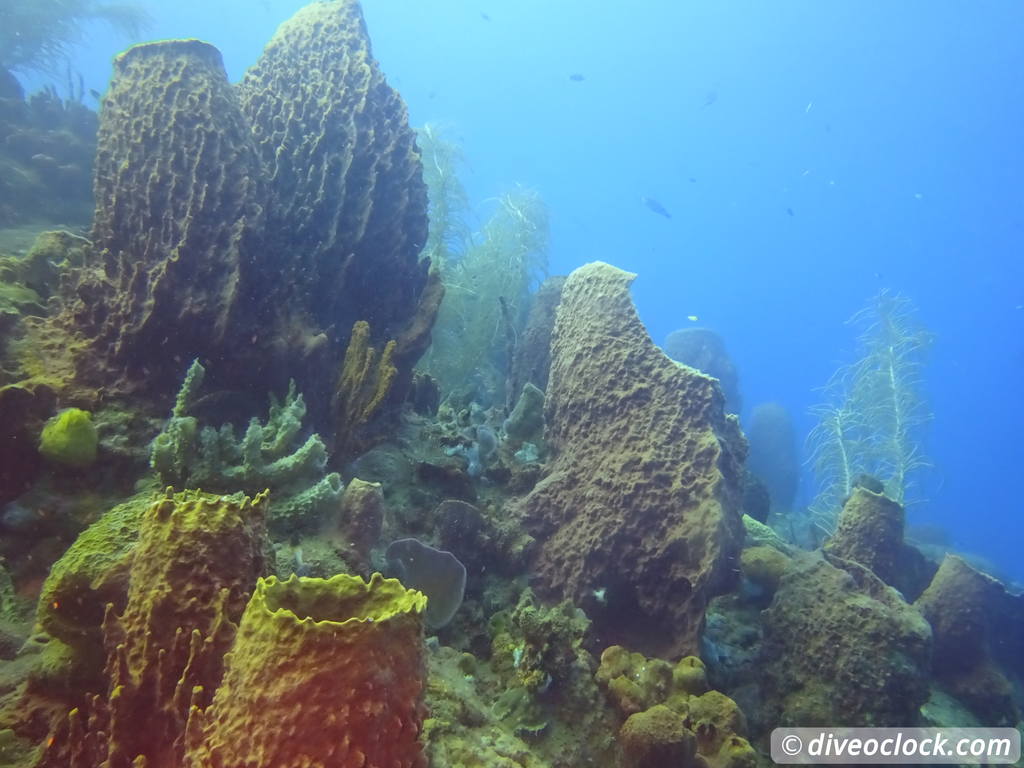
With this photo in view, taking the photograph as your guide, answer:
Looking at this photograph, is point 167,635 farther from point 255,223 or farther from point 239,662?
point 255,223

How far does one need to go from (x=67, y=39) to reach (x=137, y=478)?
19.1m

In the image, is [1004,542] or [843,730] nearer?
[843,730]

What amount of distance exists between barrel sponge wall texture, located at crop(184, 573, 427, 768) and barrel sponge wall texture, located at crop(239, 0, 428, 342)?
151 inches

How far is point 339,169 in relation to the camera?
224 inches

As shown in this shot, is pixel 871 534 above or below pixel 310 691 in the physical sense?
above

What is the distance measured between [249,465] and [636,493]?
2.94m

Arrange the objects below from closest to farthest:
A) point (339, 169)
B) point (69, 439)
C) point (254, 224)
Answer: point (69, 439), point (254, 224), point (339, 169)

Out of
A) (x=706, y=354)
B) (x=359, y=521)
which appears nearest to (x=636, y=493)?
(x=359, y=521)

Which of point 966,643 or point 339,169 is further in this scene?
point 966,643

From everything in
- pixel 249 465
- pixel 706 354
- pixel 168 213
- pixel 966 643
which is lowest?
pixel 249 465

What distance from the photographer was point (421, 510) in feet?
15.5

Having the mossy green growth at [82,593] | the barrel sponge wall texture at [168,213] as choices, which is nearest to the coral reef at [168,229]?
the barrel sponge wall texture at [168,213]

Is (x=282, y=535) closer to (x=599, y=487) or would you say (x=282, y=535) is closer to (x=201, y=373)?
(x=201, y=373)

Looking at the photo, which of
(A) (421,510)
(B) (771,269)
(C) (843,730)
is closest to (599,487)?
(A) (421,510)
